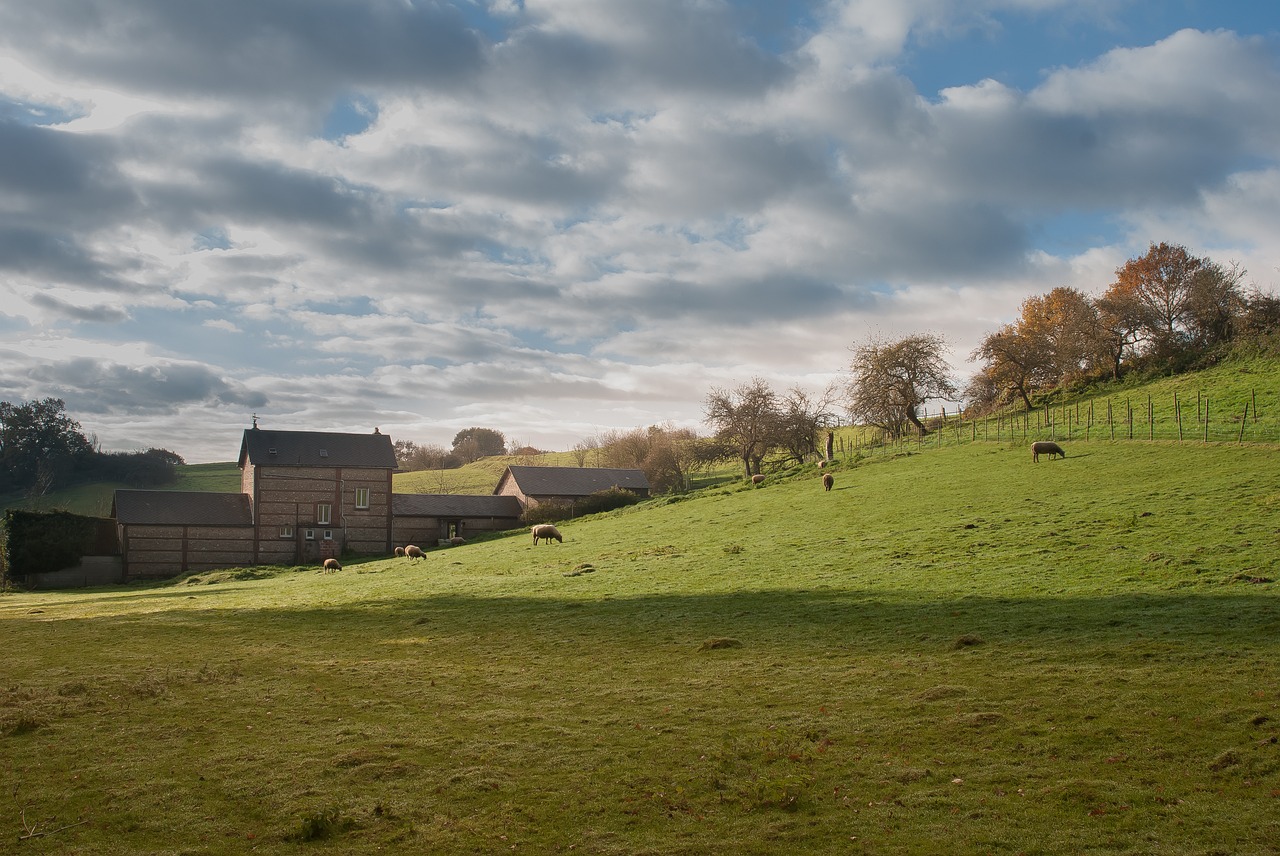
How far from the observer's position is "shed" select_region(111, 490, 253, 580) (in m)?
64.6

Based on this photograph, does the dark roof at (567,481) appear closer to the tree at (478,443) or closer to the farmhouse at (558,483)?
the farmhouse at (558,483)

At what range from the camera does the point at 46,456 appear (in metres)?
116

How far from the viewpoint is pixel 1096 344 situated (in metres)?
69.1

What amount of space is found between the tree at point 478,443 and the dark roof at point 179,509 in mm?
94005

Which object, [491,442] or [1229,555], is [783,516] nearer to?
[1229,555]

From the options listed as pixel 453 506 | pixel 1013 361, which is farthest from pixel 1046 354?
pixel 453 506

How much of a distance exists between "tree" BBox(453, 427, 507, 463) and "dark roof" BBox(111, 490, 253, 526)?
94.0 metres

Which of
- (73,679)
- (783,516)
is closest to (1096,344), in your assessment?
(783,516)

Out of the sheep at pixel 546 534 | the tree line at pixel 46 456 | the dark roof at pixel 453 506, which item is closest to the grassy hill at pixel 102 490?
the tree line at pixel 46 456

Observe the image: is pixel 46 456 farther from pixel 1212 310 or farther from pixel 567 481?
pixel 1212 310

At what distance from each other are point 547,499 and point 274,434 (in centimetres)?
2345

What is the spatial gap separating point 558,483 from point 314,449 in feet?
70.5

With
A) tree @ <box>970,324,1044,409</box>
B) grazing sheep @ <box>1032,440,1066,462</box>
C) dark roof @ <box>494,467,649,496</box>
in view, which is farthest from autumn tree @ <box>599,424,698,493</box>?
grazing sheep @ <box>1032,440,1066,462</box>

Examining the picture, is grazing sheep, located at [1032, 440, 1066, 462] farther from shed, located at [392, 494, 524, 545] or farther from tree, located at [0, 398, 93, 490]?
tree, located at [0, 398, 93, 490]
